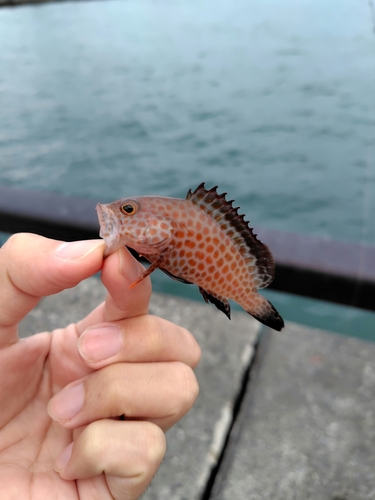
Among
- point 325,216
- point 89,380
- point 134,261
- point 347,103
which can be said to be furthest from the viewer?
point 347,103

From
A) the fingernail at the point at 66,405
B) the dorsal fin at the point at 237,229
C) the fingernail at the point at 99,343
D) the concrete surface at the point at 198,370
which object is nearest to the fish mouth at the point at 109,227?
the dorsal fin at the point at 237,229

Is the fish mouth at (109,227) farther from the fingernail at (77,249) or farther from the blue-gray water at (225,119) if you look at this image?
the blue-gray water at (225,119)

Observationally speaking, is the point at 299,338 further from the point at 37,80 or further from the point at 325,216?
the point at 37,80

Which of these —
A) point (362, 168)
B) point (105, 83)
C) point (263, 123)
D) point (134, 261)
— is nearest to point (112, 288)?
point (134, 261)

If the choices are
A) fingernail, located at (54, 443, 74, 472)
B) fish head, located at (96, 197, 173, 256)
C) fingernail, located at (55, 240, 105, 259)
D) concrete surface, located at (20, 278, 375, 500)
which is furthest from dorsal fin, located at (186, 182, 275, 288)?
concrete surface, located at (20, 278, 375, 500)

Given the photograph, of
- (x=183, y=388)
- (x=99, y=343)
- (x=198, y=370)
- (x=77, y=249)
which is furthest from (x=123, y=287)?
(x=198, y=370)

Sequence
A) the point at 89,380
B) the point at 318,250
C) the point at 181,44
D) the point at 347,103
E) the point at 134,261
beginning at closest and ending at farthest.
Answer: the point at 134,261 < the point at 89,380 < the point at 318,250 < the point at 347,103 < the point at 181,44
